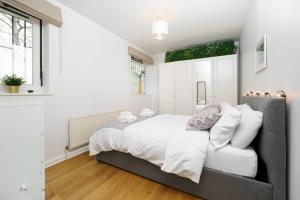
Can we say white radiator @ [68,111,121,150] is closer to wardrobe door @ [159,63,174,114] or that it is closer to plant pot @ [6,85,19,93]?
plant pot @ [6,85,19,93]

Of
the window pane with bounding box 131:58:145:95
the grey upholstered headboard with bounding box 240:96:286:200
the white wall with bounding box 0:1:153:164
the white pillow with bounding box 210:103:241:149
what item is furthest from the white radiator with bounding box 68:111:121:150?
the grey upholstered headboard with bounding box 240:96:286:200

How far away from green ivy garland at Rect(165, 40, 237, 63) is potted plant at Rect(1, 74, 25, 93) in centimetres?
367

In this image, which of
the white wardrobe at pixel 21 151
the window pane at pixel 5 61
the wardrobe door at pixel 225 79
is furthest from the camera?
the wardrobe door at pixel 225 79

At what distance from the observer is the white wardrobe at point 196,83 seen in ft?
11.7

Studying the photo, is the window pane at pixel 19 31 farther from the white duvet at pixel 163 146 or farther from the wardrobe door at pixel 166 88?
the wardrobe door at pixel 166 88

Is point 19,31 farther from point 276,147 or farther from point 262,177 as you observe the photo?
point 262,177

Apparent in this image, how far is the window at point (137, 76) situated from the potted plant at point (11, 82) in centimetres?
277

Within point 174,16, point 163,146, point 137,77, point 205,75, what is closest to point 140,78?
point 137,77

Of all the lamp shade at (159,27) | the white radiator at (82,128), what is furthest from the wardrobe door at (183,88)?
the white radiator at (82,128)

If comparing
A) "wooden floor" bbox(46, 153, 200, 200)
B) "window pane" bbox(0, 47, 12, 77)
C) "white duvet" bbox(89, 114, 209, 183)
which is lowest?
"wooden floor" bbox(46, 153, 200, 200)

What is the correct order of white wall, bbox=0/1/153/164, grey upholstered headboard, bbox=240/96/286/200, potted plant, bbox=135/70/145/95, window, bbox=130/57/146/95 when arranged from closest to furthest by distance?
grey upholstered headboard, bbox=240/96/286/200
white wall, bbox=0/1/153/164
window, bbox=130/57/146/95
potted plant, bbox=135/70/145/95

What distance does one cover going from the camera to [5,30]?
1862 mm

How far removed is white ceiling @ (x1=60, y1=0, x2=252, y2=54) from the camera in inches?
89.7

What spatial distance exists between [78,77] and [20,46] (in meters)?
0.84
